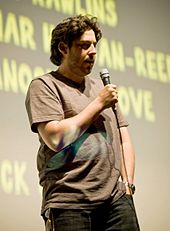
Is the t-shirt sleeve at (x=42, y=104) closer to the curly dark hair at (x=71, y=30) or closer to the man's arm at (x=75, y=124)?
the man's arm at (x=75, y=124)

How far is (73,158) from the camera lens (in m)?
1.45

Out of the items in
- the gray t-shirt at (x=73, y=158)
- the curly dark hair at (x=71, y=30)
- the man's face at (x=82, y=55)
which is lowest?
the gray t-shirt at (x=73, y=158)

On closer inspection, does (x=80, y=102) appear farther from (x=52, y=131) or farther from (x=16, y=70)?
(x=16, y=70)

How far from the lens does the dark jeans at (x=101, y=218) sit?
1389 mm

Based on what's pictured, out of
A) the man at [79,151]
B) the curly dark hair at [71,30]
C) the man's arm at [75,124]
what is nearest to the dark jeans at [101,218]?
the man at [79,151]

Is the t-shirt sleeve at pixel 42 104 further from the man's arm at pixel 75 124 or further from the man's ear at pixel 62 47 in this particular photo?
the man's ear at pixel 62 47

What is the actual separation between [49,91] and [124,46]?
3.60ft

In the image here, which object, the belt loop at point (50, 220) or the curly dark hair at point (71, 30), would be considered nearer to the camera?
the belt loop at point (50, 220)

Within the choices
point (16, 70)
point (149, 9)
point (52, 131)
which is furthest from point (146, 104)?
point (52, 131)

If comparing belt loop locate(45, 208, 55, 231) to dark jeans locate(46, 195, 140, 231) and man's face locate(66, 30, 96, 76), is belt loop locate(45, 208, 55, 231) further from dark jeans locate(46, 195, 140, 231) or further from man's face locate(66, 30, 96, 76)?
man's face locate(66, 30, 96, 76)

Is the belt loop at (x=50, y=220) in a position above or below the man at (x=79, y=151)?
below

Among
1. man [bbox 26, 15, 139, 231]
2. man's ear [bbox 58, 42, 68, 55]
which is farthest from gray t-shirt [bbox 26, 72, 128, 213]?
man's ear [bbox 58, 42, 68, 55]

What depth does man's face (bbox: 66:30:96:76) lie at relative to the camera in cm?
156

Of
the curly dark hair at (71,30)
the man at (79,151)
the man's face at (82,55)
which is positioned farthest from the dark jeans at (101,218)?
the curly dark hair at (71,30)
